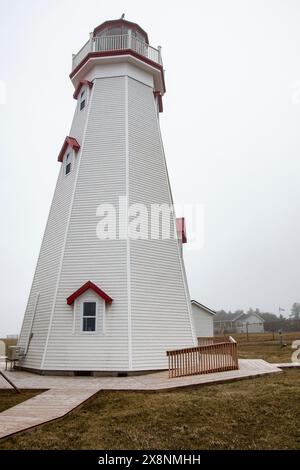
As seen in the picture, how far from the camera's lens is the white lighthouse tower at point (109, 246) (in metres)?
12.8

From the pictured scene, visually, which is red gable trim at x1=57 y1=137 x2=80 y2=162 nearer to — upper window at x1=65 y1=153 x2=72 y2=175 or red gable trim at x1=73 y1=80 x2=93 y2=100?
upper window at x1=65 y1=153 x2=72 y2=175

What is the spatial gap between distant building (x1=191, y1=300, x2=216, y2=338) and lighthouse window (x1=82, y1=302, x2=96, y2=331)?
14.8 metres

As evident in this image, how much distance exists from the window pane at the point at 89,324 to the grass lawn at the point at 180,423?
12.1ft

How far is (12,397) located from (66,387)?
1.46 metres

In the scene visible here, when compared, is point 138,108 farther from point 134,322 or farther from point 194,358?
point 194,358

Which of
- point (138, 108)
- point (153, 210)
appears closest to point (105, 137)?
point (138, 108)

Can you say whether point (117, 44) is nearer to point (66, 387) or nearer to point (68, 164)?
point (68, 164)

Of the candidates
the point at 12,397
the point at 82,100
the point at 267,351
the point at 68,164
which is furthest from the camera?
the point at 267,351

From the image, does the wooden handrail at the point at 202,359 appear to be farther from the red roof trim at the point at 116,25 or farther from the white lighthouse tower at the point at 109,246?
the red roof trim at the point at 116,25

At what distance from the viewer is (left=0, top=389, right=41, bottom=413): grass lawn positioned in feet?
27.3

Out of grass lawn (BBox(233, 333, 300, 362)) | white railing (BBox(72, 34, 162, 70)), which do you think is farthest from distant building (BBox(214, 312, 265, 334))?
white railing (BBox(72, 34, 162, 70))

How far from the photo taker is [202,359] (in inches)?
488

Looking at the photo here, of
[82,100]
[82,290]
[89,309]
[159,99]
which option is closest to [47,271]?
[82,290]

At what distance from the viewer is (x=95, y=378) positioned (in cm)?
1195
